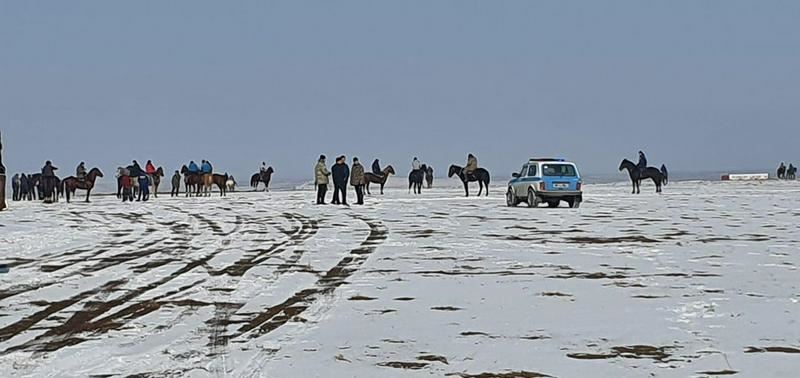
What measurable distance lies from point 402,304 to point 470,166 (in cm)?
3519

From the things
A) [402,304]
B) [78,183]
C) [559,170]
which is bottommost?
[402,304]

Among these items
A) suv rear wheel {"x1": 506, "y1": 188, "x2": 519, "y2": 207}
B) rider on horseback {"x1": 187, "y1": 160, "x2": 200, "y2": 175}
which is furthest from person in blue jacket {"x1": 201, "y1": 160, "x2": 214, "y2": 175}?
suv rear wheel {"x1": 506, "y1": 188, "x2": 519, "y2": 207}

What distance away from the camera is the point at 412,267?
12.7m

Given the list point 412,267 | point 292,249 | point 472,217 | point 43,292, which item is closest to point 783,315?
point 412,267

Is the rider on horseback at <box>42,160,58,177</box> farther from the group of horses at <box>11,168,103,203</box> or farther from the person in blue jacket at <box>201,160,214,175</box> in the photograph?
the person in blue jacket at <box>201,160,214,175</box>

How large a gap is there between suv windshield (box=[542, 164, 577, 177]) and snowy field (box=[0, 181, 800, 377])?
11.6 metres

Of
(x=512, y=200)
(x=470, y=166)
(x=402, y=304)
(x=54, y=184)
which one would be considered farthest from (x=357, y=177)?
(x=402, y=304)

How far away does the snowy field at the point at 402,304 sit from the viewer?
22.1 ft

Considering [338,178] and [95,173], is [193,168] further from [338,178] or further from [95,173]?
[338,178]

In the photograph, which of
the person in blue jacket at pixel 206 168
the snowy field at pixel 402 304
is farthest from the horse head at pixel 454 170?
the snowy field at pixel 402 304

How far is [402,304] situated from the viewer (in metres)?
9.39

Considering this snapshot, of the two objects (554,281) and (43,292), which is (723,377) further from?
(43,292)

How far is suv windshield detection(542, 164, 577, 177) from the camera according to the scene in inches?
1193

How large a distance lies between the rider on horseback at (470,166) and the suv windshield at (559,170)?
1374 cm
